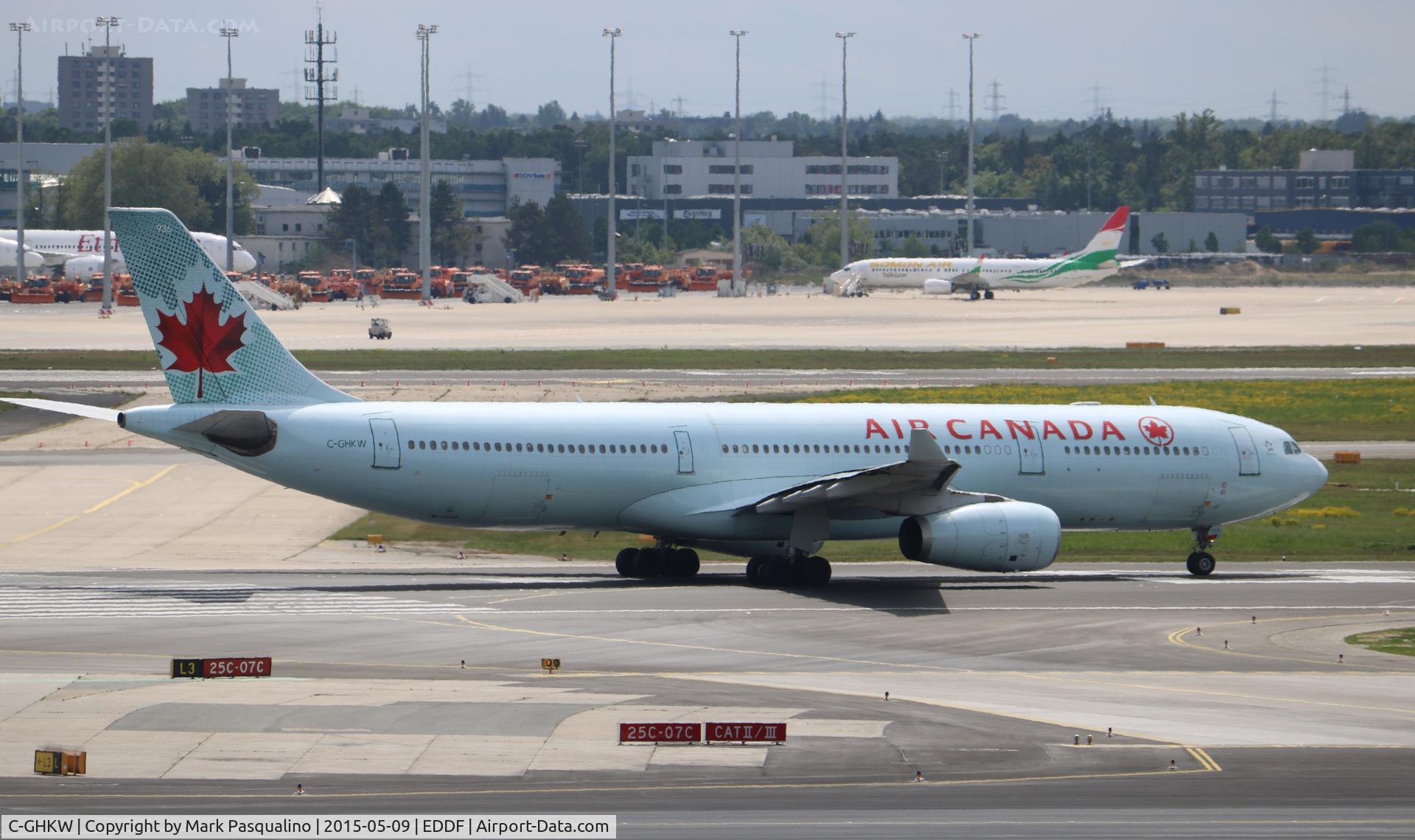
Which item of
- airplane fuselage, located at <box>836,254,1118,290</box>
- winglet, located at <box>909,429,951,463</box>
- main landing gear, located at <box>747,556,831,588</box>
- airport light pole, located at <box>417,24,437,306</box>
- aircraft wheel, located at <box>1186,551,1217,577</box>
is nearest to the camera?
winglet, located at <box>909,429,951,463</box>

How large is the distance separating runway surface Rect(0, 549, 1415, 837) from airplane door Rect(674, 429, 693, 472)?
285 cm

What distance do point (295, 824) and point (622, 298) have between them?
552 feet

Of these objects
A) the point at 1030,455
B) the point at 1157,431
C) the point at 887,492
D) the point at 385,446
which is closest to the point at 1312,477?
the point at 1157,431

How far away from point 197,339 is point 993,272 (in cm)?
15233

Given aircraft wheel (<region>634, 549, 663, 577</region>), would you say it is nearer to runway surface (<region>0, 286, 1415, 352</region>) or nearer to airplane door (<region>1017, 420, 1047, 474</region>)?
airplane door (<region>1017, 420, 1047, 474</region>)

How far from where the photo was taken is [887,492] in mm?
37906

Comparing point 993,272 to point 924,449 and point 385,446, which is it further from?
point 385,446

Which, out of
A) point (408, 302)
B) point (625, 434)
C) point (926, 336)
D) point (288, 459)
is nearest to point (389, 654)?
point (288, 459)

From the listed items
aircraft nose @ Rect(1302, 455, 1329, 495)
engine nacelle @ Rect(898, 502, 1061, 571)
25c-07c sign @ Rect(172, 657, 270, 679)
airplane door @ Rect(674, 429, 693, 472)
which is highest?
airplane door @ Rect(674, 429, 693, 472)

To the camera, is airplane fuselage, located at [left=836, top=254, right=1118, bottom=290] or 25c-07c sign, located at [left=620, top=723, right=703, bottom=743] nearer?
25c-07c sign, located at [left=620, top=723, right=703, bottom=743]

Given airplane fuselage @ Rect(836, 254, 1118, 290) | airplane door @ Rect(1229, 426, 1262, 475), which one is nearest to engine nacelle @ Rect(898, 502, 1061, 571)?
airplane door @ Rect(1229, 426, 1262, 475)

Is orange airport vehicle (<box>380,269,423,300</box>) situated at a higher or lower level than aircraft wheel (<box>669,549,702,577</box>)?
higher

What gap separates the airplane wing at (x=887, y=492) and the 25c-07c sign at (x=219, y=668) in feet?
46.3

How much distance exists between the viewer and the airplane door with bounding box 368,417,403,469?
36625mm
